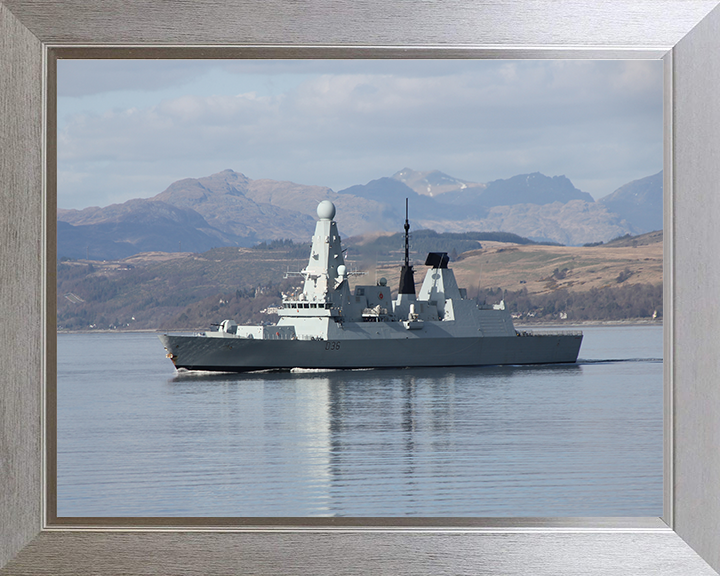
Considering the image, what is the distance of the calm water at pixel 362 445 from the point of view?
5531mm

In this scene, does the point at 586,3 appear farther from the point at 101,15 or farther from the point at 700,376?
the point at 101,15

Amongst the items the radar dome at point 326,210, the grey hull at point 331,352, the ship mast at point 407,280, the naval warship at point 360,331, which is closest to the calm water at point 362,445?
the grey hull at point 331,352

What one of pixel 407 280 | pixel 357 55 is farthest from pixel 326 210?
pixel 357 55

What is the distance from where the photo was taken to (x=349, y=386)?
16.0 metres

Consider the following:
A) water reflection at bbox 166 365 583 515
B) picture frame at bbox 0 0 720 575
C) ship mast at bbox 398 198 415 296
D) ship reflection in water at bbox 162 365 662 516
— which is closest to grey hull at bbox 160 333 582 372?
water reflection at bbox 166 365 583 515

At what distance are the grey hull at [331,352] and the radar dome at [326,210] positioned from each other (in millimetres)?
3400

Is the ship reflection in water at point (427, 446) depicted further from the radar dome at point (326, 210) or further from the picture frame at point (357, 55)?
the radar dome at point (326, 210)

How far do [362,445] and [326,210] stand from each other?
37.8 feet

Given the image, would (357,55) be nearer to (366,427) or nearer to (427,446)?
(427,446)

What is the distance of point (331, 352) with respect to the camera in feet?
59.7

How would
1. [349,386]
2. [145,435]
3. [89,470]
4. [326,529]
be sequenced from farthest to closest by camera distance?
[349,386] < [145,435] < [89,470] < [326,529]

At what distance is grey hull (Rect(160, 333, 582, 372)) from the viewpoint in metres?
17.9

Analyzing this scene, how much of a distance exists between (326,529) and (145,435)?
8279 millimetres

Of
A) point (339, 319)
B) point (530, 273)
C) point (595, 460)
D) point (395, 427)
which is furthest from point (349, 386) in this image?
point (530, 273)
